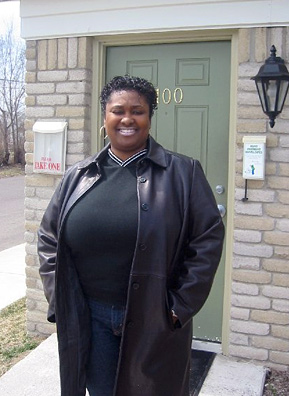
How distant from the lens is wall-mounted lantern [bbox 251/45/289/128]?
9.91 feet

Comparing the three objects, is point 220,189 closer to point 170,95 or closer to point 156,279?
point 170,95

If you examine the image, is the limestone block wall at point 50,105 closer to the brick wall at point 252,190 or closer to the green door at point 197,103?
the brick wall at point 252,190

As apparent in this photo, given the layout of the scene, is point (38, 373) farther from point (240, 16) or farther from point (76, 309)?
point (240, 16)

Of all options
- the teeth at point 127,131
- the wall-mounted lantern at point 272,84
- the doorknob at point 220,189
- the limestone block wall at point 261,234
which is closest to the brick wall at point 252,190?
the limestone block wall at point 261,234

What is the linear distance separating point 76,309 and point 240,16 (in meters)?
2.22

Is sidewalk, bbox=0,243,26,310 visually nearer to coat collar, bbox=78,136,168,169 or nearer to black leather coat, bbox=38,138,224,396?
black leather coat, bbox=38,138,224,396

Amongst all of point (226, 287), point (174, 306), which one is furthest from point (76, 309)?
point (226, 287)

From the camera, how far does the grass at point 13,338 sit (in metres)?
3.59

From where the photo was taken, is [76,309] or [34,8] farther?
[34,8]

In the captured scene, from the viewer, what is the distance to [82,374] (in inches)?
83.6

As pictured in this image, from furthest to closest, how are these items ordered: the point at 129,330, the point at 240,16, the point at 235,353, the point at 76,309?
the point at 235,353 < the point at 240,16 < the point at 76,309 < the point at 129,330

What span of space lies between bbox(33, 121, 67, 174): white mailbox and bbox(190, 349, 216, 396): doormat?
5.46ft

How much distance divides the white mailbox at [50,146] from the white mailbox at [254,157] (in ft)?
4.42

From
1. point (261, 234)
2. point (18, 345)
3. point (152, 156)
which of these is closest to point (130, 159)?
point (152, 156)
